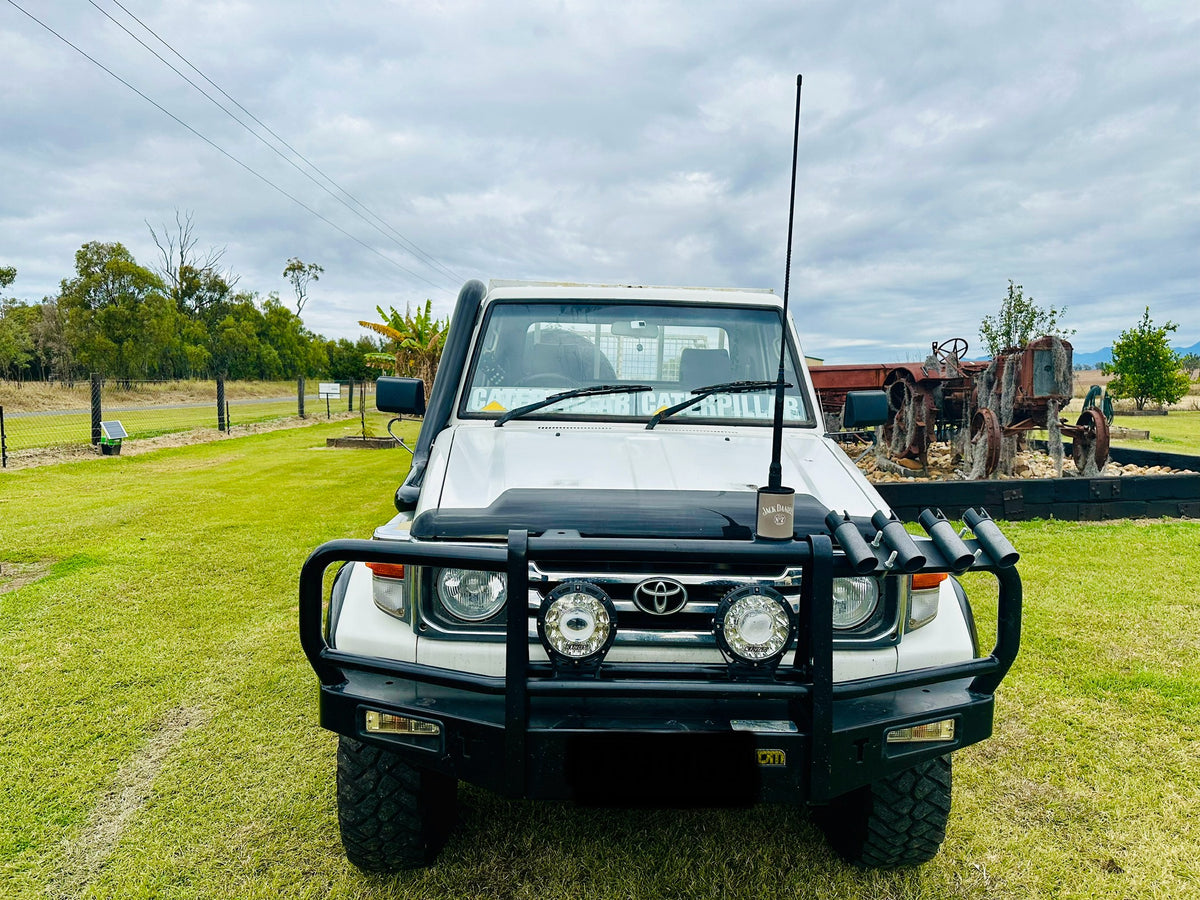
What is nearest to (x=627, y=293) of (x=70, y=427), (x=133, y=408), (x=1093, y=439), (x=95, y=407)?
(x=1093, y=439)

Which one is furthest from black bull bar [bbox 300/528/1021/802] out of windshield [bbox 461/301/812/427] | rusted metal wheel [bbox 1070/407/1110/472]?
rusted metal wheel [bbox 1070/407/1110/472]

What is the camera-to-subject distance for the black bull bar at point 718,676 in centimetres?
178

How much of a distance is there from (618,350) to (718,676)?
1878 millimetres

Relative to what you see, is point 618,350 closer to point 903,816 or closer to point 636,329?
point 636,329

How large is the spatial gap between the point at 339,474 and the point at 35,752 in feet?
29.2

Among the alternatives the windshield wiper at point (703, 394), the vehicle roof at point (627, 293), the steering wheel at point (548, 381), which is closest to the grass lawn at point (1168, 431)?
the vehicle roof at point (627, 293)

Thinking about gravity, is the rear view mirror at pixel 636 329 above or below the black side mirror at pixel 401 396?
above

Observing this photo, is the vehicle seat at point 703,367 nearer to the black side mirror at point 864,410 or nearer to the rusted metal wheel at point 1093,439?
the black side mirror at point 864,410

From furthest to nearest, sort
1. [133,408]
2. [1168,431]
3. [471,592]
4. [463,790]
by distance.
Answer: [133,408], [1168,431], [463,790], [471,592]

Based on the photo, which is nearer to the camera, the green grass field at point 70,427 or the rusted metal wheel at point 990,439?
the rusted metal wheel at point 990,439

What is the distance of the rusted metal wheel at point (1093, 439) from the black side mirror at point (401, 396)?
30.9ft

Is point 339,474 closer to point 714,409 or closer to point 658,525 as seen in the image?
point 714,409

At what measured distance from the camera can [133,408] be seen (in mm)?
30594

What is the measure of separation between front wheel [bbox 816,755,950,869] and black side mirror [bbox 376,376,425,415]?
2.39 metres
